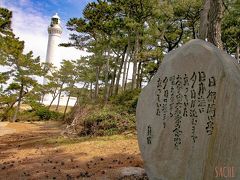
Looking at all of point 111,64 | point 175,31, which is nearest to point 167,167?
point 175,31

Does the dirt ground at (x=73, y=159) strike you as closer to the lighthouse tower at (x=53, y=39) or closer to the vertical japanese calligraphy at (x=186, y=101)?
the vertical japanese calligraphy at (x=186, y=101)

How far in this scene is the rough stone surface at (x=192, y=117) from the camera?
17.6 feet

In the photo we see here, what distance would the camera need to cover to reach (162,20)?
2353 cm

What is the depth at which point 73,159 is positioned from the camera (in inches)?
418

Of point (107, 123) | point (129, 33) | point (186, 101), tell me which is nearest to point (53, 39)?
point (129, 33)

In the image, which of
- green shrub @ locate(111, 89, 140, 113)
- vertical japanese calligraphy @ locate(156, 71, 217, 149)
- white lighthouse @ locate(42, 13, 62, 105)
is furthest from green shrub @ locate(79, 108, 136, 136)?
white lighthouse @ locate(42, 13, 62, 105)

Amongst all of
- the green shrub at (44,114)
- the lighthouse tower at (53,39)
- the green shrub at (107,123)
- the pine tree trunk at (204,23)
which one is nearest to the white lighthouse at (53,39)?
the lighthouse tower at (53,39)

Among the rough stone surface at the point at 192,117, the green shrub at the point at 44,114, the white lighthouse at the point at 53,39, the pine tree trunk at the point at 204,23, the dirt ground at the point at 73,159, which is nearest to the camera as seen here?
the rough stone surface at the point at 192,117

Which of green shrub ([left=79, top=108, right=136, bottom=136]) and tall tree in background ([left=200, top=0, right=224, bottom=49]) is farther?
green shrub ([left=79, top=108, right=136, bottom=136])

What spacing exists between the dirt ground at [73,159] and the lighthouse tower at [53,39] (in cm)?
4693

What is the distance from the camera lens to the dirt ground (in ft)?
29.2

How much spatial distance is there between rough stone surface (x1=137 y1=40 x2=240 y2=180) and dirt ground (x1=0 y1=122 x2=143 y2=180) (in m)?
2.35

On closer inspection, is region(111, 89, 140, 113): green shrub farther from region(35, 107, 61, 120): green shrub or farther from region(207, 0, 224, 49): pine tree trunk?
region(35, 107, 61, 120): green shrub

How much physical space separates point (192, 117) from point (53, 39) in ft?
192
